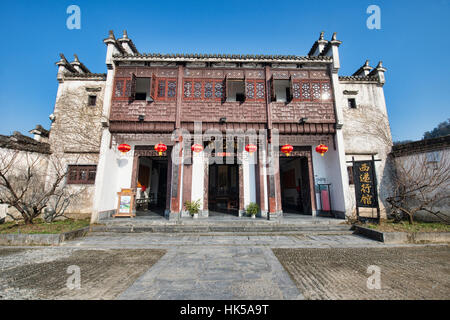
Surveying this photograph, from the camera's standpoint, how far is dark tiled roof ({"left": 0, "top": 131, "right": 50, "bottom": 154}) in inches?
334

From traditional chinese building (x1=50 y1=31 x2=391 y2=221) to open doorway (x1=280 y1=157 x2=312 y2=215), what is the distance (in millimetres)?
170

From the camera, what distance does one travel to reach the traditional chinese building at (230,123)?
8719 millimetres

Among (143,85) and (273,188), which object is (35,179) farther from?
(273,188)

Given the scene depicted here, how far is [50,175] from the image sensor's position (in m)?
9.48

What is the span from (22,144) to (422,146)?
19672 millimetres

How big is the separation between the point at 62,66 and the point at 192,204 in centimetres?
1121

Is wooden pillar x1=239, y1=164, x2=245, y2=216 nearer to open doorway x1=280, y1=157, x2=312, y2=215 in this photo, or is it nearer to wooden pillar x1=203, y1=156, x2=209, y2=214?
wooden pillar x1=203, y1=156, x2=209, y2=214

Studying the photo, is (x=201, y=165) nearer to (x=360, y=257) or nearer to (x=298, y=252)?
(x=298, y=252)

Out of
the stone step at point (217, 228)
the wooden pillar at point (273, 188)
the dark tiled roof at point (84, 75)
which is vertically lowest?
the stone step at point (217, 228)

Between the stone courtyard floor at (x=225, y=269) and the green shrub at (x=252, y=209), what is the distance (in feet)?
9.04

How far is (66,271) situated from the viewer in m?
3.65

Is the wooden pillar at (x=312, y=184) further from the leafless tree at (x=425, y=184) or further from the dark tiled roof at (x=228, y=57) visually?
the dark tiled roof at (x=228, y=57)

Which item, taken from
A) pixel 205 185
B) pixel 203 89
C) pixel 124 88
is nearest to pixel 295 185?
pixel 205 185

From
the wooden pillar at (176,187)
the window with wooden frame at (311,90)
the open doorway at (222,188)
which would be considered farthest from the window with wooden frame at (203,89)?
the open doorway at (222,188)
